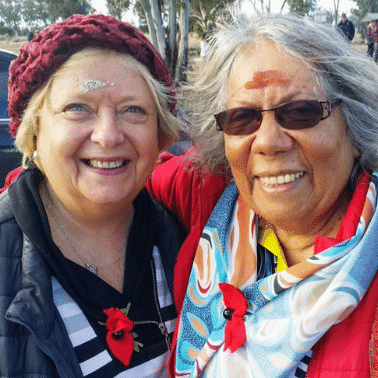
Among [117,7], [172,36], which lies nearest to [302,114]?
[172,36]

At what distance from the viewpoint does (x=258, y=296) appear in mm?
1676

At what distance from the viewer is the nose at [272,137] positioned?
5.49 ft

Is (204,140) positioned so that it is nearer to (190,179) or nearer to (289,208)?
(190,179)

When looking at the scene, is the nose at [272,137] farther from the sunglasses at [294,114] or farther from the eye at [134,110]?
the eye at [134,110]

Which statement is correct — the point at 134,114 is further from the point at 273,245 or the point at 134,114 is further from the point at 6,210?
the point at 273,245

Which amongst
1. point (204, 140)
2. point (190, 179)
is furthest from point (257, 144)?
point (190, 179)

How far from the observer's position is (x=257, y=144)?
1.71 m

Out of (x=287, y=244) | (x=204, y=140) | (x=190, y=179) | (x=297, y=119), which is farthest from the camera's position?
(x=190, y=179)

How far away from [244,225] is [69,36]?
105cm

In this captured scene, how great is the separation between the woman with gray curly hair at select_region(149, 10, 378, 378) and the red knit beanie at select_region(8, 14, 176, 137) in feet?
1.16

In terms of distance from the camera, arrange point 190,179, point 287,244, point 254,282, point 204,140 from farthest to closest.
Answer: point 190,179, point 204,140, point 287,244, point 254,282

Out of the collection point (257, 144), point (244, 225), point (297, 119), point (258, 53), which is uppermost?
point (258, 53)

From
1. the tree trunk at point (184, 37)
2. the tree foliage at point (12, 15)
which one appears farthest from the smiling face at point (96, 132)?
the tree foliage at point (12, 15)

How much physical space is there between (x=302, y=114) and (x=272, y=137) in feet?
0.44
